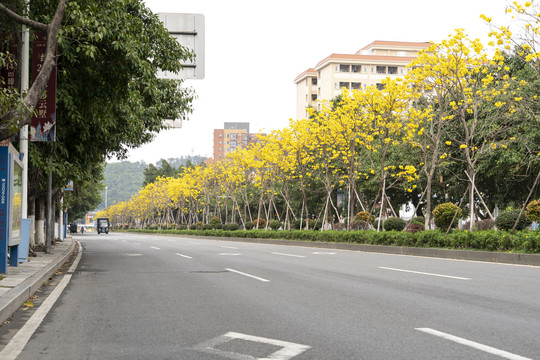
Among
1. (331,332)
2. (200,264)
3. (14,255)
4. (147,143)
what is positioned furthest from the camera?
(147,143)

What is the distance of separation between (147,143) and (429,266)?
12398 mm

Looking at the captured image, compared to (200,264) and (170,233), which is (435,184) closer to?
(200,264)

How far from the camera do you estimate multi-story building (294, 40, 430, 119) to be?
9350 centimetres

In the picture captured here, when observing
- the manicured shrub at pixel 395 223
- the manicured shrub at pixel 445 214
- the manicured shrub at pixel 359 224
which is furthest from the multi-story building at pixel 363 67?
the manicured shrub at pixel 445 214

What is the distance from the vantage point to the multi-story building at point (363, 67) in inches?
3681

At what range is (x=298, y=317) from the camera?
7.40 metres

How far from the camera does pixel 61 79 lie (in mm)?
15703

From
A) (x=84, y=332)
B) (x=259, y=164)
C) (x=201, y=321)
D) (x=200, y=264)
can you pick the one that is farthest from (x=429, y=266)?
(x=259, y=164)

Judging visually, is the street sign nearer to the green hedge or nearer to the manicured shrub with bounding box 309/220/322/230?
the green hedge

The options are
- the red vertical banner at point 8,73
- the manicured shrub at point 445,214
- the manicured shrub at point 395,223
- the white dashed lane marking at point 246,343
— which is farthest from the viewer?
the manicured shrub at point 395,223

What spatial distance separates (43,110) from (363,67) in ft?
278

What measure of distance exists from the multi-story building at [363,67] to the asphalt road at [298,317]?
3182 inches

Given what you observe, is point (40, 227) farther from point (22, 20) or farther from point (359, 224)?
point (359, 224)

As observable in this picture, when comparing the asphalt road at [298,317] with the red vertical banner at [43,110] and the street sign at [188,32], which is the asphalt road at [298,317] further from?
the street sign at [188,32]
